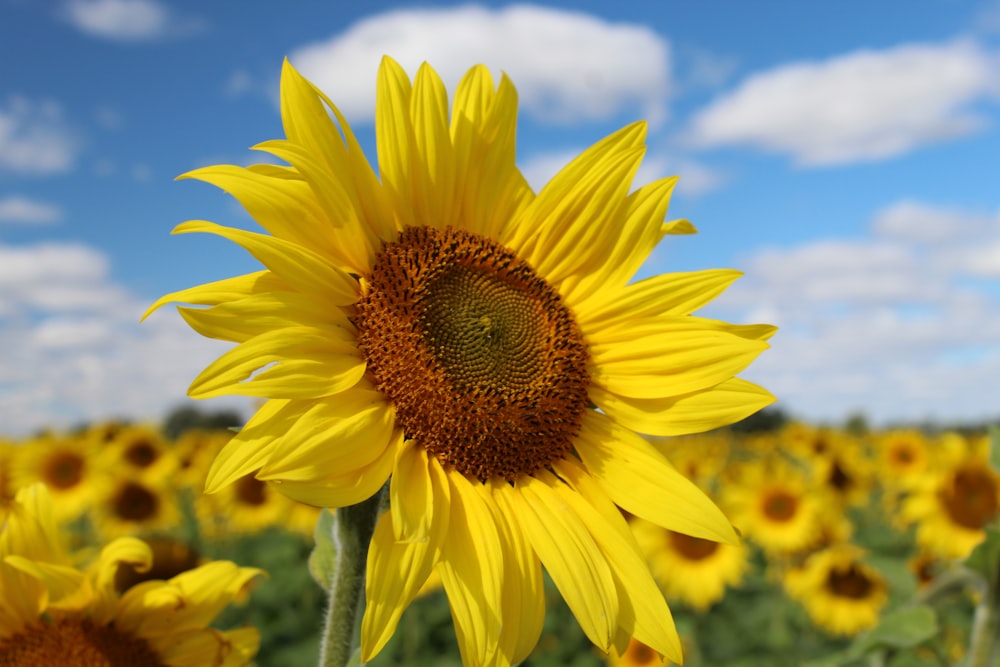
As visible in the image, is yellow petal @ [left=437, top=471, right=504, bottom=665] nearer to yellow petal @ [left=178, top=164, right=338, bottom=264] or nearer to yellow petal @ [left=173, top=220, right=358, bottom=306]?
yellow petal @ [left=173, top=220, right=358, bottom=306]

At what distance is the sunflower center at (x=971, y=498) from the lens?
8.50 m

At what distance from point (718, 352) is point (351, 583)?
1.28m

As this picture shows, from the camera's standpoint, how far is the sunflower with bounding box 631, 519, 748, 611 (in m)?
9.27

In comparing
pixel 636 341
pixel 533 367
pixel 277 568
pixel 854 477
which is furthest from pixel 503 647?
pixel 277 568

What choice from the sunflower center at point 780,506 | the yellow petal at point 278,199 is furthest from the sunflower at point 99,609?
the sunflower center at point 780,506

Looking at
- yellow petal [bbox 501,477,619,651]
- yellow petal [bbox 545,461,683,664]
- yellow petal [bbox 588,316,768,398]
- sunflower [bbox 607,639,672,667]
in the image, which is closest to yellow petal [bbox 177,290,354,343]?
yellow petal [bbox 501,477,619,651]

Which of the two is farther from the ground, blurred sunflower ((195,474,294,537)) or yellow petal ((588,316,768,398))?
yellow petal ((588,316,768,398))

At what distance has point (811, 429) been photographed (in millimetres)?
14516

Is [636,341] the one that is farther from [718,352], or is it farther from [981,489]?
[981,489]

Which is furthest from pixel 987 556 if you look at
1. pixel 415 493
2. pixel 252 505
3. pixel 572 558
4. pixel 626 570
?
pixel 252 505

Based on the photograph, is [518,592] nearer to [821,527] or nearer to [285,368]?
[285,368]

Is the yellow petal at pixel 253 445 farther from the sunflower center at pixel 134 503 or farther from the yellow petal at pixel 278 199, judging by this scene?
the sunflower center at pixel 134 503

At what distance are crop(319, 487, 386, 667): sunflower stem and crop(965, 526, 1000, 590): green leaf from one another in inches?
131

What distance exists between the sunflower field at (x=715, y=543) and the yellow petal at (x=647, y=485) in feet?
17.1
